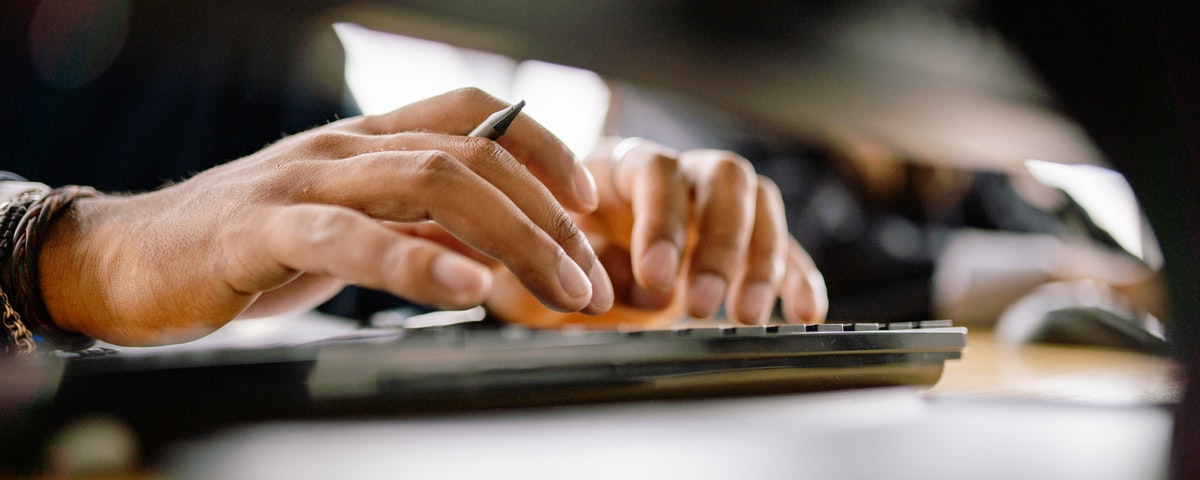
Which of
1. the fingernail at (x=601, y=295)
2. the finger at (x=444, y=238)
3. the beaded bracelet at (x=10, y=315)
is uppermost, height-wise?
the fingernail at (x=601, y=295)

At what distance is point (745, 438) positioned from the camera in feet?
0.60

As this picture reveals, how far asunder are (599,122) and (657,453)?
0.20 meters

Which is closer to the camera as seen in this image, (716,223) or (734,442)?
(734,442)

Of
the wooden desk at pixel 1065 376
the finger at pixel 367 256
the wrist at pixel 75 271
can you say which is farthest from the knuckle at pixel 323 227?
the wooden desk at pixel 1065 376

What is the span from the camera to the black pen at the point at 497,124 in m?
0.21

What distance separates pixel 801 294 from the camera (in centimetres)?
45

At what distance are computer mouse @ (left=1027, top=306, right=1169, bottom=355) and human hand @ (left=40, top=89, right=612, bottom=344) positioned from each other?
0.41m

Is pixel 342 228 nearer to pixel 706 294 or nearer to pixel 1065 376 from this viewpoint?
pixel 706 294

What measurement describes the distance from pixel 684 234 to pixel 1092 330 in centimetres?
36

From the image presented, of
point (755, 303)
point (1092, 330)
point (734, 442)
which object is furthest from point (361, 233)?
point (1092, 330)

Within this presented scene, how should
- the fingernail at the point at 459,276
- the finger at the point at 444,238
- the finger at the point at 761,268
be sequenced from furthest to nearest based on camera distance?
the finger at the point at 761,268 → the finger at the point at 444,238 → the fingernail at the point at 459,276

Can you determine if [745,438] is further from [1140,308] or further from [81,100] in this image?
[1140,308]

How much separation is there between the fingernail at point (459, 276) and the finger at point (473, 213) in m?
0.03

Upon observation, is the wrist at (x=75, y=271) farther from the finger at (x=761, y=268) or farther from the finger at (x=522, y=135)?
the finger at (x=761, y=268)
